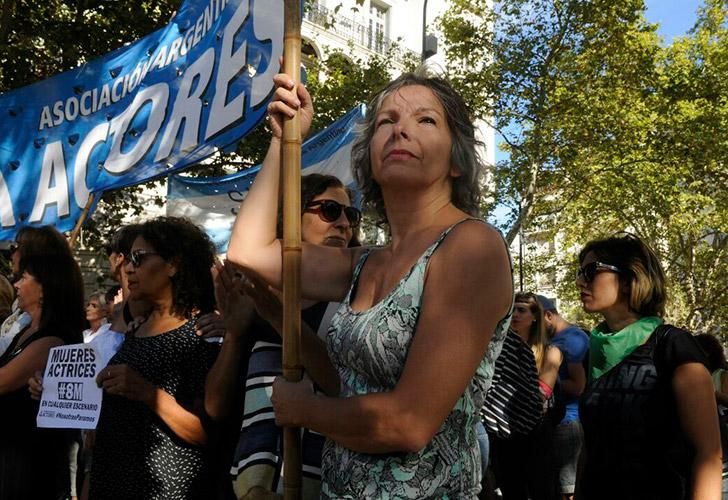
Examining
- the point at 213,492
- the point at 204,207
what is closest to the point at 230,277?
the point at 213,492

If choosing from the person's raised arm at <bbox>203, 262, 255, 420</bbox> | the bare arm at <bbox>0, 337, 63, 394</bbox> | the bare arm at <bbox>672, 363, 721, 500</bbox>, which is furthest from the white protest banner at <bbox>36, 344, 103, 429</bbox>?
the bare arm at <bbox>672, 363, 721, 500</bbox>

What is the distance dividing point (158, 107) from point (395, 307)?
359 cm

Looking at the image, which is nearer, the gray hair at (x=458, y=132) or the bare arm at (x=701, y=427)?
the gray hair at (x=458, y=132)

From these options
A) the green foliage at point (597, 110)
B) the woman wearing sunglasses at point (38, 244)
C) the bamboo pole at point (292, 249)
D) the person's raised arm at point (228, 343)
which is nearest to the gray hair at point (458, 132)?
the bamboo pole at point (292, 249)

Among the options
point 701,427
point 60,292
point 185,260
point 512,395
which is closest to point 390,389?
point 512,395

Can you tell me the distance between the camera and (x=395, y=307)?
1737 mm

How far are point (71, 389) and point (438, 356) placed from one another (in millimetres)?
2147

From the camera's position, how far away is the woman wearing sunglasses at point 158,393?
9.41 ft

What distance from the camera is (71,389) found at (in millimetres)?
3320

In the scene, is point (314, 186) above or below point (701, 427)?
above

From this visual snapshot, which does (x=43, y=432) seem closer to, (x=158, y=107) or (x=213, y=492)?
(x=213, y=492)

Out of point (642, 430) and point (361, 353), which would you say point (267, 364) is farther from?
point (642, 430)

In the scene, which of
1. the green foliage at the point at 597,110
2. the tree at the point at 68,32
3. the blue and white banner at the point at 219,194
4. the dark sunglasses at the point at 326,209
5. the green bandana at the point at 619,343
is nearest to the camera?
the dark sunglasses at the point at 326,209

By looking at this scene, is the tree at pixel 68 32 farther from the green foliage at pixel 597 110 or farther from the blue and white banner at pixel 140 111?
the green foliage at pixel 597 110
